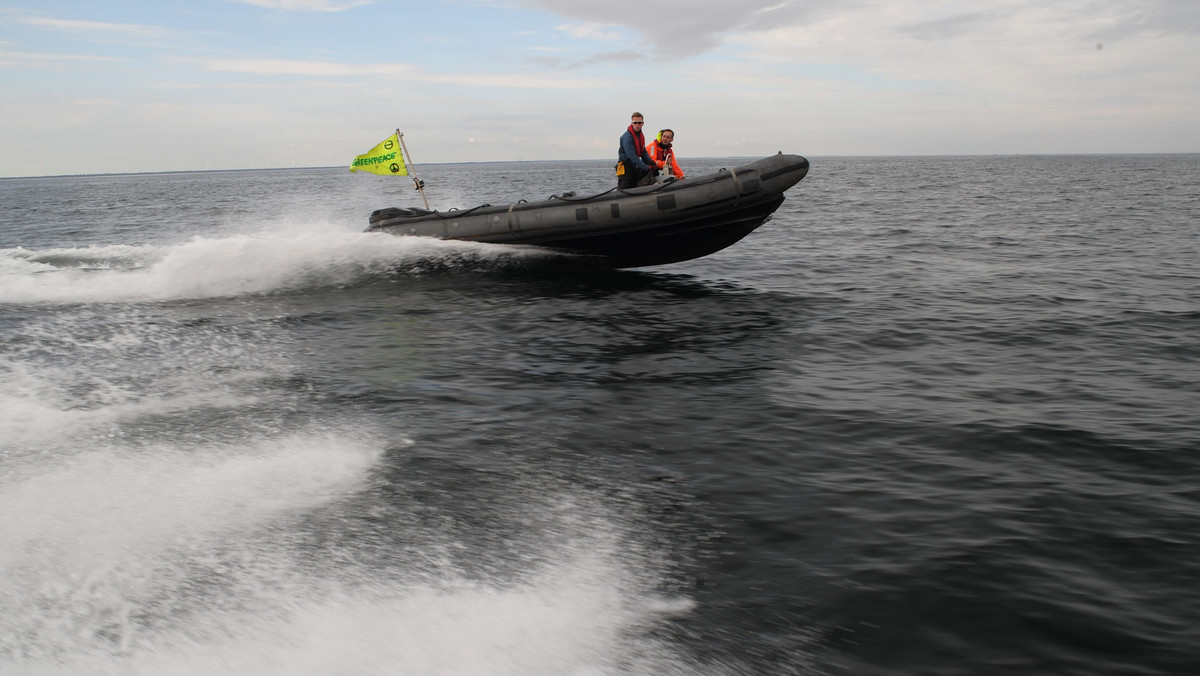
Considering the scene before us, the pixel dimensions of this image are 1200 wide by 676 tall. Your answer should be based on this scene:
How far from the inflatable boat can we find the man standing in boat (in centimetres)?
39

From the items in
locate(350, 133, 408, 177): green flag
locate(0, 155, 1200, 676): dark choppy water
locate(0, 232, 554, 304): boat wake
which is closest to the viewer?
locate(0, 155, 1200, 676): dark choppy water

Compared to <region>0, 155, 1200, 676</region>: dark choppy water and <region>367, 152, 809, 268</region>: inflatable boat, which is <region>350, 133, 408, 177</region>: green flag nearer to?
<region>367, 152, 809, 268</region>: inflatable boat

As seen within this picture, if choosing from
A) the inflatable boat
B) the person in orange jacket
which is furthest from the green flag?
the person in orange jacket

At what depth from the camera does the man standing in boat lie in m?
12.5

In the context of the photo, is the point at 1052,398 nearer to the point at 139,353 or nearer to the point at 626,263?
the point at 626,263

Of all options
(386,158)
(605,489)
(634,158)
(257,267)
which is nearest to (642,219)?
(634,158)

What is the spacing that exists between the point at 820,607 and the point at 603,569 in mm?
1148

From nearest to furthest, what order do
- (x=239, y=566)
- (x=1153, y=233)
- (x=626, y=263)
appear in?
1. (x=239, y=566)
2. (x=626, y=263)
3. (x=1153, y=233)

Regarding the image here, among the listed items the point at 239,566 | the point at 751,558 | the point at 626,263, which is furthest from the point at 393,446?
the point at 626,263

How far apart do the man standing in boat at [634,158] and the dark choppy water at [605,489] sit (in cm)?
271

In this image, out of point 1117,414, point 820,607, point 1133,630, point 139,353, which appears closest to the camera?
point 1133,630

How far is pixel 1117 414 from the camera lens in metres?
6.40

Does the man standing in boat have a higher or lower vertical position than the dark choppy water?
higher

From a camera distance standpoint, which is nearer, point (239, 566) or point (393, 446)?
point (239, 566)
